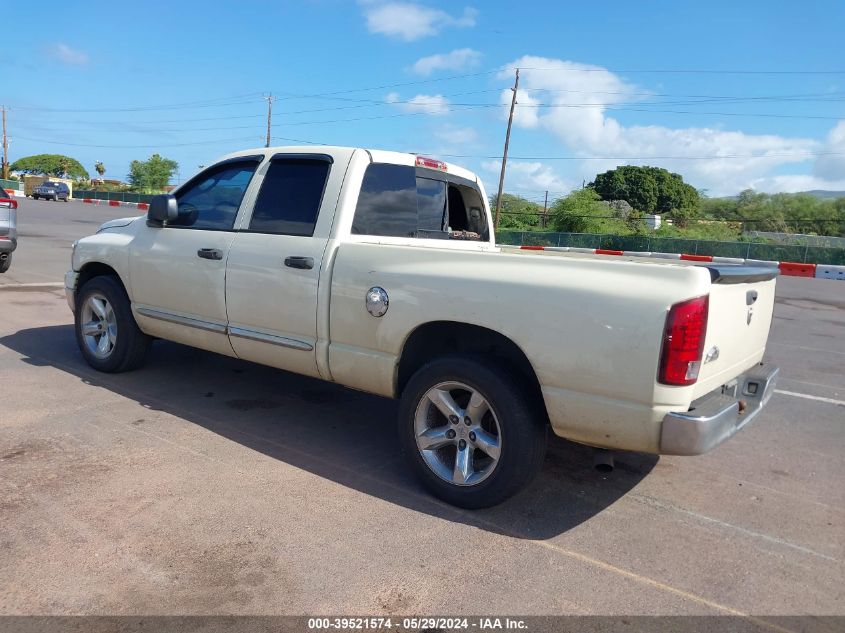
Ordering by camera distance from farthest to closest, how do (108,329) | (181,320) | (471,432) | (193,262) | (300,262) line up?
(108,329), (181,320), (193,262), (300,262), (471,432)

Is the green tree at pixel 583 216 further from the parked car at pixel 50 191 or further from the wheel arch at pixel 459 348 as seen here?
the wheel arch at pixel 459 348

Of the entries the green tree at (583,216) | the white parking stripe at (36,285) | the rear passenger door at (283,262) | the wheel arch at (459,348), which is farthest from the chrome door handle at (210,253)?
the green tree at (583,216)

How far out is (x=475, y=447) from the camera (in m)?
3.57

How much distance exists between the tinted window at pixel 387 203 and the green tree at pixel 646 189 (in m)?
78.8

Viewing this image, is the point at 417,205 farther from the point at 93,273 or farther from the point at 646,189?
the point at 646,189

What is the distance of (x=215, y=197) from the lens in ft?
16.3

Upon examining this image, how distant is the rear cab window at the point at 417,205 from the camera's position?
172 inches

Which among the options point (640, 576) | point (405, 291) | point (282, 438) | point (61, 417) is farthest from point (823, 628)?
point (61, 417)

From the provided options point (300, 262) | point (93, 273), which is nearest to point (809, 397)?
point (300, 262)

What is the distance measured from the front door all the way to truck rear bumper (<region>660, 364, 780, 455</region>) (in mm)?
3056

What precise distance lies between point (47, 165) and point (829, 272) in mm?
150036

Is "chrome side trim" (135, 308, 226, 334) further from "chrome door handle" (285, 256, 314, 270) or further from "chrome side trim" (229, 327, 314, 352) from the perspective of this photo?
"chrome door handle" (285, 256, 314, 270)

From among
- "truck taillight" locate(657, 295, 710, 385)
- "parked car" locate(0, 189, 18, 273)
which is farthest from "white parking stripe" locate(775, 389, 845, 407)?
"parked car" locate(0, 189, 18, 273)

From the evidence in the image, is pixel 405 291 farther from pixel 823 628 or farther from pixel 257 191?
pixel 823 628
